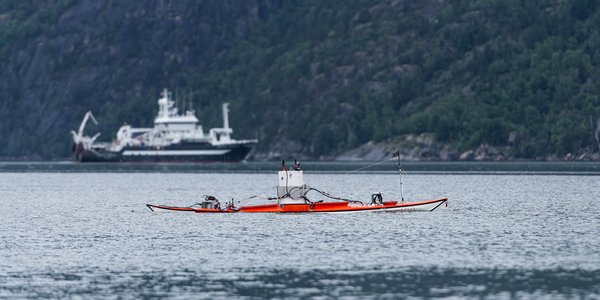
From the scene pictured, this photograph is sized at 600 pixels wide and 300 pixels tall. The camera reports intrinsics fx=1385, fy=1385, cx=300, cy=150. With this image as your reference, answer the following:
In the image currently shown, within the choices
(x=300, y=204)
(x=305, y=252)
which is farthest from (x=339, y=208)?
(x=305, y=252)

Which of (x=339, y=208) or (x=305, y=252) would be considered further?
(x=339, y=208)

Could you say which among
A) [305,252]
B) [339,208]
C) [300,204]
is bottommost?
[305,252]

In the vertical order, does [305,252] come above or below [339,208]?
below

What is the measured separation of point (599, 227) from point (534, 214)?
1605 cm

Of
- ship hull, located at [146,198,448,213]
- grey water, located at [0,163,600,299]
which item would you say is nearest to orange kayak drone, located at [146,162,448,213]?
ship hull, located at [146,198,448,213]

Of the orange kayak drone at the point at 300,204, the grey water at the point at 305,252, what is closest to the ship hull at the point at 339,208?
the orange kayak drone at the point at 300,204

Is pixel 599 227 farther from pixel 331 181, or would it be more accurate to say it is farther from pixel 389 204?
pixel 331 181

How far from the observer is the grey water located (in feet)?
218

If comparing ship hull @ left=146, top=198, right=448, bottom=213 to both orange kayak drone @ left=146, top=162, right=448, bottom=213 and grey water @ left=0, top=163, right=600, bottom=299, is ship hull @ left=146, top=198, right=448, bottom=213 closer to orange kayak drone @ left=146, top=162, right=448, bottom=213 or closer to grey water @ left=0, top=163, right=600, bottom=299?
orange kayak drone @ left=146, top=162, right=448, bottom=213

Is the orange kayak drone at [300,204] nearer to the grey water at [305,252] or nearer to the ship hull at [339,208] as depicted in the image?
the ship hull at [339,208]

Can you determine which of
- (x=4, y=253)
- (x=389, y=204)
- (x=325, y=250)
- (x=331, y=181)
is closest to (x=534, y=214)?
(x=389, y=204)

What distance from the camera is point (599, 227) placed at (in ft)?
320

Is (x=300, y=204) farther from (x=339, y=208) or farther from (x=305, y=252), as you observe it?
(x=305, y=252)

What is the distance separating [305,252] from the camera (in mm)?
82250
